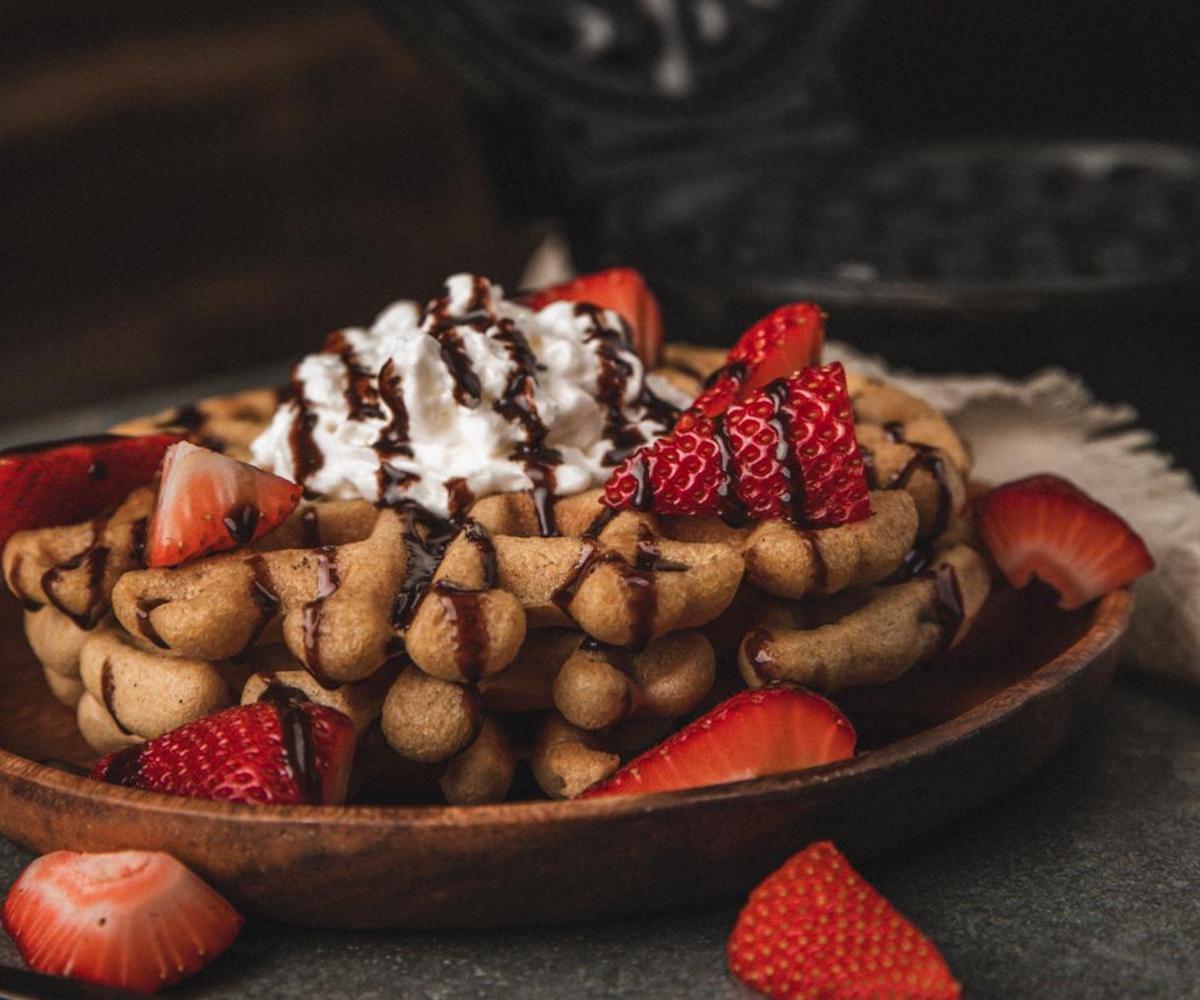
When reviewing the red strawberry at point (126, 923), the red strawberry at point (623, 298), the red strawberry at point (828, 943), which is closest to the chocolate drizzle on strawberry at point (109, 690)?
the red strawberry at point (126, 923)

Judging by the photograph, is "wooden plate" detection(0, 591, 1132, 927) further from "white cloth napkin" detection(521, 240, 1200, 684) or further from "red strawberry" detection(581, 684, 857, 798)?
"white cloth napkin" detection(521, 240, 1200, 684)

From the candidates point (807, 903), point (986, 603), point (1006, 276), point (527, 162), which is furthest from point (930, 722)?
point (527, 162)

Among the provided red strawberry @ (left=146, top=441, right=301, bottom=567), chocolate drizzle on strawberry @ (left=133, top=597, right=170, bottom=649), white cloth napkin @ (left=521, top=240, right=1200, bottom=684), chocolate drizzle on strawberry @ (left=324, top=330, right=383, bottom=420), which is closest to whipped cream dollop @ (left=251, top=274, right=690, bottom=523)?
chocolate drizzle on strawberry @ (left=324, top=330, right=383, bottom=420)

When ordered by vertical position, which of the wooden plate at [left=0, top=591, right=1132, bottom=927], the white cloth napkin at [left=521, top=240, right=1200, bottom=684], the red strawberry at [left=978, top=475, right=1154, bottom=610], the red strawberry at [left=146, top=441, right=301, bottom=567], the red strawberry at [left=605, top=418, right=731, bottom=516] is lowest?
the white cloth napkin at [left=521, top=240, right=1200, bottom=684]

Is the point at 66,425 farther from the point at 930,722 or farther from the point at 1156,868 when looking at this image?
the point at 1156,868

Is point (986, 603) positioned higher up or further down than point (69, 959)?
further down

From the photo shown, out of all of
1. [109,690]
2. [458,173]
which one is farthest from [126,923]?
[458,173]

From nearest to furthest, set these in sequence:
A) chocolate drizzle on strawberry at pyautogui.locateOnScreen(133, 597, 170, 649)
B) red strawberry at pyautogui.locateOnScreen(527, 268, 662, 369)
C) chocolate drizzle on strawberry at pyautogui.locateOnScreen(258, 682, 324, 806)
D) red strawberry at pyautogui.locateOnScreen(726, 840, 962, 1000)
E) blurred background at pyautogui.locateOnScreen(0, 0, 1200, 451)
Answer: red strawberry at pyautogui.locateOnScreen(726, 840, 962, 1000)
chocolate drizzle on strawberry at pyautogui.locateOnScreen(258, 682, 324, 806)
chocolate drizzle on strawberry at pyautogui.locateOnScreen(133, 597, 170, 649)
red strawberry at pyautogui.locateOnScreen(527, 268, 662, 369)
blurred background at pyautogui.locateOnScreen(0, 0, 1200, 451)
